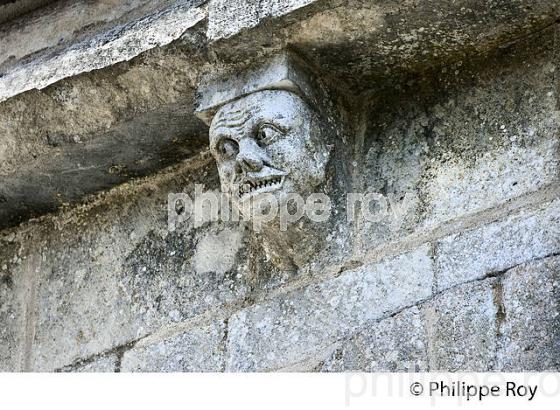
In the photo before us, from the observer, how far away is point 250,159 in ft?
12.9

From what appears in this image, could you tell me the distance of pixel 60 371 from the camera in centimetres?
449

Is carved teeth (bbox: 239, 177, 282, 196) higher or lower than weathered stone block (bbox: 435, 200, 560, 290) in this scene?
higher

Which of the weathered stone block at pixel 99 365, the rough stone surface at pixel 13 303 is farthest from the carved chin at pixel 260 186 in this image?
the rough stone surface at pixel 13 303

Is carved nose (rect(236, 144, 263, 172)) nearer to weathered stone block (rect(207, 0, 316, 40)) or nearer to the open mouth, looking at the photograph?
the open mouth

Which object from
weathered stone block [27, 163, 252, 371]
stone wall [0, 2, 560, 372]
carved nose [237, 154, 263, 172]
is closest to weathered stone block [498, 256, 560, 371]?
stone wall [0, 2, 560, 372]

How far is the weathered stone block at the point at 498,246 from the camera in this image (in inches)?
148

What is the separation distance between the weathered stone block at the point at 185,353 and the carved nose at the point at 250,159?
511 millimetres

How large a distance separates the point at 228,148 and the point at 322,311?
1.60ft

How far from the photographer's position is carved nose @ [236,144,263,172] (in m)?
3.92

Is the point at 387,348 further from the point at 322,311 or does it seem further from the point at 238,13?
the point at 238,13

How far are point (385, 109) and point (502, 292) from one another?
707mm
